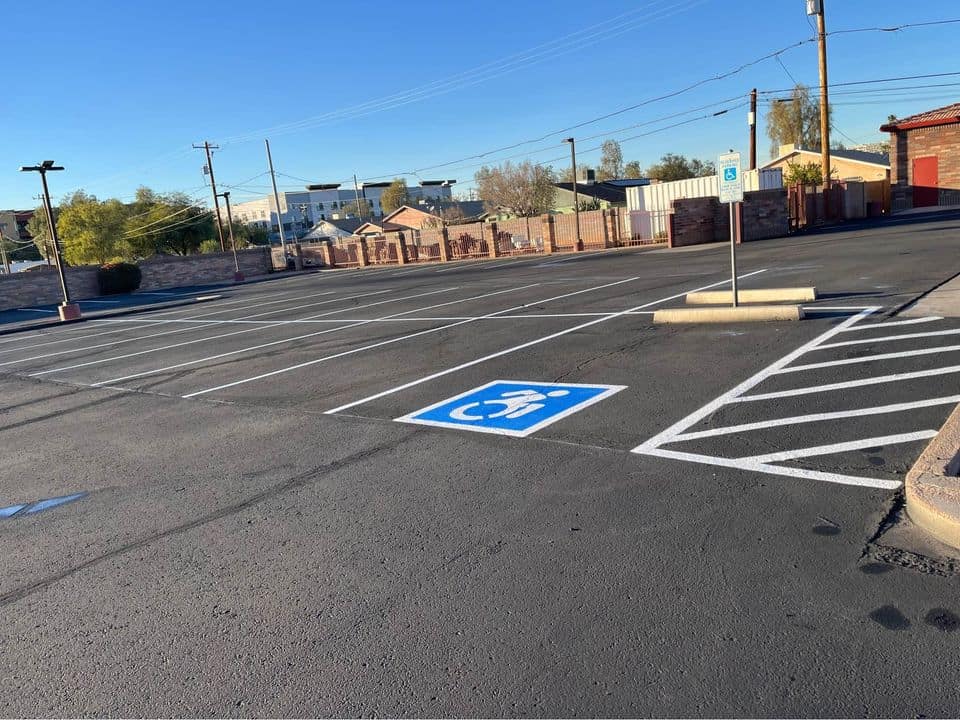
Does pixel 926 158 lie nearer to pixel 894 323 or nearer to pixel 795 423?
pixel 894 323

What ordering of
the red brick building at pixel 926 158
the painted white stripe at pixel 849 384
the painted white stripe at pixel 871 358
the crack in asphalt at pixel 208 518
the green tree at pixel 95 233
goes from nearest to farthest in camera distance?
the crack in asphalt at pixel 208 518, the painted white stripe at pixel 849 384, the painted white stripe at pixel 871 358, the red brick building at pixel 926 158, the green tree at pixel 95 233

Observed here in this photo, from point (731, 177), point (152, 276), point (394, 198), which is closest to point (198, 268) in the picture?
point (152, 276)

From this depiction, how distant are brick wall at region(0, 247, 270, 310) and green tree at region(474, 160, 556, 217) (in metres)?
27.3

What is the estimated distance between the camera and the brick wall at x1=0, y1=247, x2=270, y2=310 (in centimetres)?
3853

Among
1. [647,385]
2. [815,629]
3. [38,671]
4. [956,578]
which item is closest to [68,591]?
[38,671]

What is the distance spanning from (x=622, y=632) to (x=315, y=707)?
1.41 meters

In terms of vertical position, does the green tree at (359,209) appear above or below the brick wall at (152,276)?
above

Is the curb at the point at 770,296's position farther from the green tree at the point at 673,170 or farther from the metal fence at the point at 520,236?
the green tree at the point at 673,170

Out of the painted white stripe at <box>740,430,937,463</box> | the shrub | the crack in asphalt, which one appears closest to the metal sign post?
the painted white stripe at <box>740,430,937,463</box>

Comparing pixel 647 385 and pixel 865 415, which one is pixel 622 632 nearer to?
pixel 865 415

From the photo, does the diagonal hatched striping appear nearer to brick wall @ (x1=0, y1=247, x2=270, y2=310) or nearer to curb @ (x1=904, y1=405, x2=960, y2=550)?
curb @ (x1=904, y1=405, x2=960, y2=550)

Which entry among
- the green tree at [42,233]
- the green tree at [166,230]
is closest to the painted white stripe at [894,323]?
the green tree at [166,230]

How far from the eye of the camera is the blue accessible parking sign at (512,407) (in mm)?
6984

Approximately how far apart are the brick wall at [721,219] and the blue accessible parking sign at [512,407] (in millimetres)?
26522
